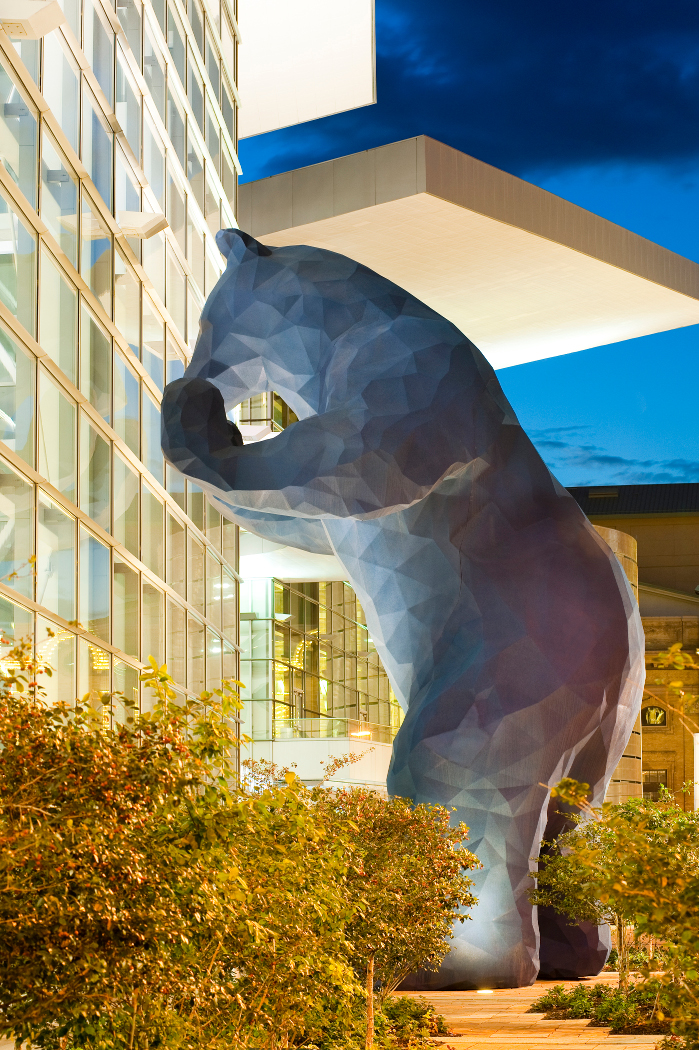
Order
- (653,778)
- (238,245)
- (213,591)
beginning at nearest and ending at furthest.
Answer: (238,245), (213,591), (653,778)

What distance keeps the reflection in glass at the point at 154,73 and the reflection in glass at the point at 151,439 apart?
4199 mm

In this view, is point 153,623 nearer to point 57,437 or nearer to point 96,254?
point 57,437

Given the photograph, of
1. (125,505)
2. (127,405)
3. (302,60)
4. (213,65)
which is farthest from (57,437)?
(302,60)

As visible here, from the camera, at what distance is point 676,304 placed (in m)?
29.1

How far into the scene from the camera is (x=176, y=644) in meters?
18.2

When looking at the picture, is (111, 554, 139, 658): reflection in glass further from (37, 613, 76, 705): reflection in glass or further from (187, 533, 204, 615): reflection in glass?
(187, 533, 204, 615): reflection in glass

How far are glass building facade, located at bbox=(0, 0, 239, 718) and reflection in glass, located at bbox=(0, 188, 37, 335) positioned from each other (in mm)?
22

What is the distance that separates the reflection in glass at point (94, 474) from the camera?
1352 centimetres

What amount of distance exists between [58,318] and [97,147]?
109 inches

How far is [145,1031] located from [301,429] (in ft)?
24.6

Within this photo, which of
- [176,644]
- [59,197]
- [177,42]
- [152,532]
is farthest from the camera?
[177,42]

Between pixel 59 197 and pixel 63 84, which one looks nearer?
pixel 59 197

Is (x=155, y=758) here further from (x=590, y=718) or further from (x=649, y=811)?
(x=590, y=718)

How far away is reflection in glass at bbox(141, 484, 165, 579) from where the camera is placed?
1628cm
